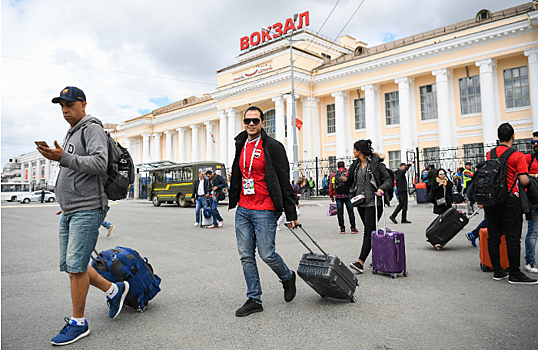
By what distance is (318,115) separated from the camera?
34.8 m

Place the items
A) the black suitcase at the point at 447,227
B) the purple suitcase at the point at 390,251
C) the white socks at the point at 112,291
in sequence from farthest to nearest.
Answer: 1. the black suitcase at the point at 447,227
2. the purple suitcase at the point at 390,251
3. the white socks at the point at 112,291

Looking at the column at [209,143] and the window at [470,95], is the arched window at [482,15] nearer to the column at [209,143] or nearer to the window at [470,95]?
the window at [470,95]

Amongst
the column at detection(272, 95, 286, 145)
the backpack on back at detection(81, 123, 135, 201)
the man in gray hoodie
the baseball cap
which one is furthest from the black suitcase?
the column at detection(272, 95, 286, 145)

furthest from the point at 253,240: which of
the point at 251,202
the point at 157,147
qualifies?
the point at 157,147

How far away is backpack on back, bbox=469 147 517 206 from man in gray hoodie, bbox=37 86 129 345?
431 cm

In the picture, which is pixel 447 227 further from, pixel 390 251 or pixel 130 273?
pixel 130 273

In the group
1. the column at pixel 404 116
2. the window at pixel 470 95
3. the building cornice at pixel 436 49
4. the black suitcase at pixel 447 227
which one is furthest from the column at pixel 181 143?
the black suitcase at pixel 447 227

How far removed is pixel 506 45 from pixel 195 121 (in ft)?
106

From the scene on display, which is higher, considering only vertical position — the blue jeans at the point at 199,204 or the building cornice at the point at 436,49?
the building cornice at the point at 436,49

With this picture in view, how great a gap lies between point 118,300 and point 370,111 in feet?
94.8

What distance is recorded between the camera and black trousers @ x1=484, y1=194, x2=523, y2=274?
15.2ft

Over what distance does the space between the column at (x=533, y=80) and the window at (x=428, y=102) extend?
249 inches

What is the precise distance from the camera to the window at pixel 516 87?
80.8 ft

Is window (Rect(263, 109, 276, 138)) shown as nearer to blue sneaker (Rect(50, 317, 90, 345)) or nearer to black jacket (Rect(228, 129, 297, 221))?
black jacket (Rect(228, 129, 297, 221))
